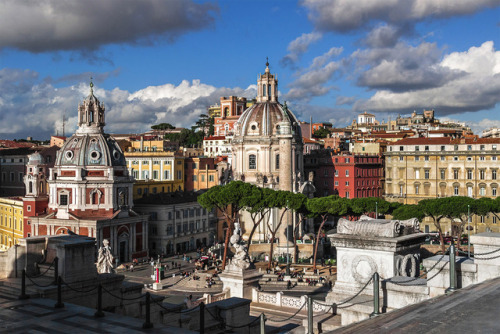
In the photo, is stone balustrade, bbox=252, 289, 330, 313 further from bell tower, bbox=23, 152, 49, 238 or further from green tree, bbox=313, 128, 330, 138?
green tree, bbox=313, 128, 330, 138

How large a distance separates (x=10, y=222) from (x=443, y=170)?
54.0 meters

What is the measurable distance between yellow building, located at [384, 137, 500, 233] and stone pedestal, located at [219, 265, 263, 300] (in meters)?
53.9

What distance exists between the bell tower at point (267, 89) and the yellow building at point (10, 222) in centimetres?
3440

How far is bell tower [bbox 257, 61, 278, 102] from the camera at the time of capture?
82.0m

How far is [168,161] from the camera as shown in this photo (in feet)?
271

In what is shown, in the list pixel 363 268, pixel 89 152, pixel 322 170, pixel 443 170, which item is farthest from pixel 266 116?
pixel 363 268

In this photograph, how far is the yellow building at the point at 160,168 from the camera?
8156cm

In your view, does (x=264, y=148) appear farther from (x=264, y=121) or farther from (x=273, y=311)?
(x=273, y=311)

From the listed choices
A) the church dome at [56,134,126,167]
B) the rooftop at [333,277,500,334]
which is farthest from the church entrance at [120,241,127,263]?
the rooftop at [333,277,500,334]

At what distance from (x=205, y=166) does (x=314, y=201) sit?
30.4m

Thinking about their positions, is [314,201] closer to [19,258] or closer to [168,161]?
[168,161]

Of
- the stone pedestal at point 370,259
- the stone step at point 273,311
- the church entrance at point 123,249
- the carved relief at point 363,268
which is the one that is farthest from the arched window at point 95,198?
the carved relief at point 363,268

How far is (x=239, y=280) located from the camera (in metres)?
23.6

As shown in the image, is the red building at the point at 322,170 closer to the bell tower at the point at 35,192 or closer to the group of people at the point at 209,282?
the bell tower at the point at 35,192
